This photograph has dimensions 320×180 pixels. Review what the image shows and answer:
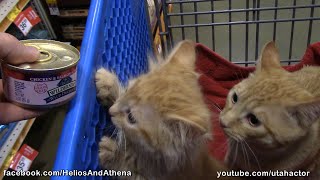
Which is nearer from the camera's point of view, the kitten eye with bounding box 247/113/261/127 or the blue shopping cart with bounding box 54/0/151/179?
the blue shopping cart with bounding box 54/0/151/179

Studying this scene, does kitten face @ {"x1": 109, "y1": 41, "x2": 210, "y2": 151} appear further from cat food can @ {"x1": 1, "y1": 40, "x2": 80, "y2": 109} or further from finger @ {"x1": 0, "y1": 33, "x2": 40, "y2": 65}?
finger @ {"x1": 0, "y1": 33, "x2": 40, "y2": 65}

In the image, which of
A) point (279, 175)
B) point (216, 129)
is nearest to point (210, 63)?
point (216, 129)

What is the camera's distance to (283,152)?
3.91 ft

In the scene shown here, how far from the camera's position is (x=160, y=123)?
92 cm

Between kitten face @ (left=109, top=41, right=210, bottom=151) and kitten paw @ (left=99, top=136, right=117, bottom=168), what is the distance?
0.18ft

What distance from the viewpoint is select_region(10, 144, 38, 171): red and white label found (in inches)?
70.7

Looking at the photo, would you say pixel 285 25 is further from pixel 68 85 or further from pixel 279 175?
pixel 68 85

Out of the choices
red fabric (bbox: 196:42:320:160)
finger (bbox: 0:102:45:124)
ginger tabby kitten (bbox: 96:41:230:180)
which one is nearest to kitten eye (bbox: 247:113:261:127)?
ginger tabby kitten (bbox: 96:41:230:180)

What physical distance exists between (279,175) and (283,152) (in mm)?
110

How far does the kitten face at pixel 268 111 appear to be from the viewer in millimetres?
1086

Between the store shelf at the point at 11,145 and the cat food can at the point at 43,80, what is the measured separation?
1.00 meters

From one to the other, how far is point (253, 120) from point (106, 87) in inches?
17.9

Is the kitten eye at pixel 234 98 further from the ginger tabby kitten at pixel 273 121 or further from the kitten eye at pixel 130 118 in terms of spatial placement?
the kitten eye at pixel 130 118

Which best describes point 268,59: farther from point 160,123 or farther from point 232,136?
point 160,123
